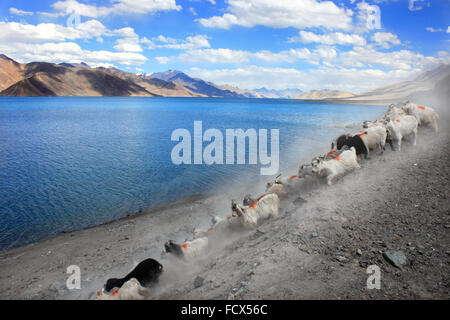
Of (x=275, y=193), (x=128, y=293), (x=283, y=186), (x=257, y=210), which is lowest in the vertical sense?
(x=128, y=293)

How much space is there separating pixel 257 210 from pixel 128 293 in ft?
16.8

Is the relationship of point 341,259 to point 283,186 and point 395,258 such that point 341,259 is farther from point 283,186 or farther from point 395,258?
point 283,186

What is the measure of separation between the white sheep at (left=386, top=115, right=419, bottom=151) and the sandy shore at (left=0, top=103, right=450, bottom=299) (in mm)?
1407

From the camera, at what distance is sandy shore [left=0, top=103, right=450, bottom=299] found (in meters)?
5.47

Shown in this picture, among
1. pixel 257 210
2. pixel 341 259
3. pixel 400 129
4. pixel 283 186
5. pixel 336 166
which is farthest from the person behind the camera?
pixel 400 129

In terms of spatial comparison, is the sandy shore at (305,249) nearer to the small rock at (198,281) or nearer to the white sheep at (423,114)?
the small rock at (198,281)

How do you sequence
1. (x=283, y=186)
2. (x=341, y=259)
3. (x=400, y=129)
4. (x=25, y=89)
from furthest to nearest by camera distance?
1. (x=25, y=89)
2. (x=400, y=129)
3. (x=283, y=186)
4. (x=341, y=259)

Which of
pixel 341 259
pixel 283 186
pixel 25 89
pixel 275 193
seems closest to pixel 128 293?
pixel 341 259

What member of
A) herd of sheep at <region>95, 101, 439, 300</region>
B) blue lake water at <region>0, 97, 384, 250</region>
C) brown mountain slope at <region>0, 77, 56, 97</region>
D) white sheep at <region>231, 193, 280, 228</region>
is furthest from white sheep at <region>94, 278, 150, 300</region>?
brown mountain slope at <region>0, 77, 56, 97</region>

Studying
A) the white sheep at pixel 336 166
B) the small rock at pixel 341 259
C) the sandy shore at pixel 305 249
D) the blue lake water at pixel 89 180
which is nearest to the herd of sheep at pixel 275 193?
the white sheep at pixel 336 166

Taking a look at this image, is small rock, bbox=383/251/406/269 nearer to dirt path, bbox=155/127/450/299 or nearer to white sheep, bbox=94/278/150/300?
dirt path, bbox=155/127/450/299

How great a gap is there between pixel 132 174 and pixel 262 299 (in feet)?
54.2

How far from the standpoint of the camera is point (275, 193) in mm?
10812
